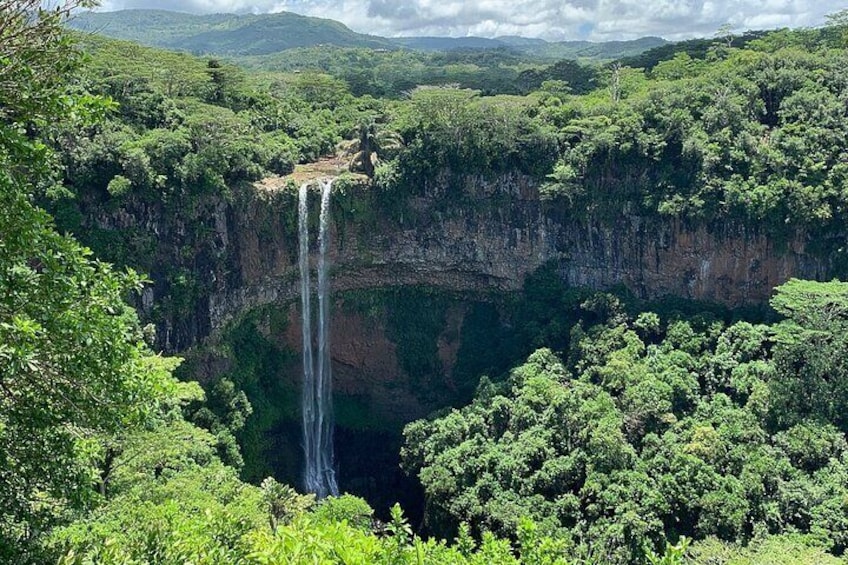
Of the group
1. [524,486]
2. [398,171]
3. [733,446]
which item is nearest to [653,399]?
[733,446]

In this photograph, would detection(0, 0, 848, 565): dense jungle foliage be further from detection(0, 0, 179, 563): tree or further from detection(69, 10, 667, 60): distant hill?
detection(69, 10, 667, 60): distant hill

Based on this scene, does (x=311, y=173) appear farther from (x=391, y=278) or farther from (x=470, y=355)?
(x=470, y=355)

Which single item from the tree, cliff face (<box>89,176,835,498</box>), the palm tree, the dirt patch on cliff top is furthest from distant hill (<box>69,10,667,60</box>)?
the tree

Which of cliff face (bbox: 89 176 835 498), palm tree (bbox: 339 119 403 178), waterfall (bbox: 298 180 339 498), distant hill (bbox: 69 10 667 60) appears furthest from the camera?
distant hill (bbox: 69 10 667 60)

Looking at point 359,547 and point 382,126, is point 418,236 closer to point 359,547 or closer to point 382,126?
point 382,126

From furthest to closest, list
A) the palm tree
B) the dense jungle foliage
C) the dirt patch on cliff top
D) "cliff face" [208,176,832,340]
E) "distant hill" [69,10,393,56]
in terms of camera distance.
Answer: "distant hill" [69,10,393,56] → the palm tree → the dirt patch on cliff top → "cliff face" [208,176,832,340] → the dense jungle foliage

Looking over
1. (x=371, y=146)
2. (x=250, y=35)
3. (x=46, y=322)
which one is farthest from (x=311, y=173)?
(x=250, y=35)
